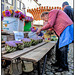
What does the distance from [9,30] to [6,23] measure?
206 mm

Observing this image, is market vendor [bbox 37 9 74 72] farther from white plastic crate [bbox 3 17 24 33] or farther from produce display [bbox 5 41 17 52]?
white plastic crate [bbox 3 17 24 33]

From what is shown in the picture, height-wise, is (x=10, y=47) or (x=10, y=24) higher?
(x=10, y=24)

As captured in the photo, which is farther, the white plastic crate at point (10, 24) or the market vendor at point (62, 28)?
the white plastic crate at point (10, 24)

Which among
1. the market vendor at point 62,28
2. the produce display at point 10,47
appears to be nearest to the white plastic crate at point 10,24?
the market vendor at point 62,28

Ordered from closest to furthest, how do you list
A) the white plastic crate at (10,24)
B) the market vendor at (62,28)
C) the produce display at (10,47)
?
the produce display at (10,47) → the market vendor at (62,28) → the white plastic crate at (10,24)

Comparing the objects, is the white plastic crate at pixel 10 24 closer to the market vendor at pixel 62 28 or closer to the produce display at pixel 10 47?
the market vendor at pixel 62 28

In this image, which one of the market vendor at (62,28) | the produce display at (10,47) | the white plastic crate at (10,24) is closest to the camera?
the produce display at (10,47)

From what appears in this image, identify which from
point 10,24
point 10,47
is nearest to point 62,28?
point 10,47

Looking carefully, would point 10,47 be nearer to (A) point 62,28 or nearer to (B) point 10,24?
(A) point 62,28

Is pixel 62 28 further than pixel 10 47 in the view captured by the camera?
Yes

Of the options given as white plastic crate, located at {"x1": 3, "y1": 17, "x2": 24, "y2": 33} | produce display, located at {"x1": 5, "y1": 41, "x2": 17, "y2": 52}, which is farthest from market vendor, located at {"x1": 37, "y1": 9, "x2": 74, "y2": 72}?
white plastic crate, located at {"x1": 3, "y1": 17, "x2": 24, "y2": 33}

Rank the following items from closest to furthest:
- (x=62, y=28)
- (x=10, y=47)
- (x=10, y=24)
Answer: (x=10, y=47), (x=62, y=28), (x=10, y=24)

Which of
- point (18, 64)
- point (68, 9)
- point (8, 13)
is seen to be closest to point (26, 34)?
point (8, 13)

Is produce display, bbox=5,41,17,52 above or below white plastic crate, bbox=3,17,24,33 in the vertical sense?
below
